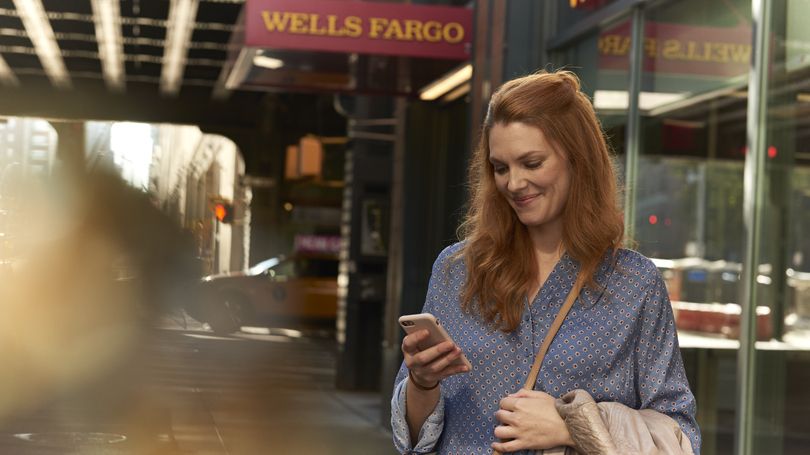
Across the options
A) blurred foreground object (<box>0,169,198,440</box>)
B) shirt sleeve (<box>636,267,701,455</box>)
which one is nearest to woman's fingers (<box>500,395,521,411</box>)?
shirt sleeve (<box>636,267,701,455</box>)

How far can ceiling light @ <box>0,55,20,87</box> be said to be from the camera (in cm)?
2530

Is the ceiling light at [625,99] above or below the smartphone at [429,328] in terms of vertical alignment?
above

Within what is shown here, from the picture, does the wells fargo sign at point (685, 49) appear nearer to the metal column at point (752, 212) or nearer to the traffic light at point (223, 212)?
the metal column at point (752, 212)

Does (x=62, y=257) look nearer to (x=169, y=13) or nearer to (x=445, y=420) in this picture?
(x=169, y=13)

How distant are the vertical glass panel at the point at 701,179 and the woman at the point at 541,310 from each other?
3.25m

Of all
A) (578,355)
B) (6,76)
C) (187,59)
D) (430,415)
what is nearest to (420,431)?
(430,415)

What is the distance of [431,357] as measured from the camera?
2.52 meters

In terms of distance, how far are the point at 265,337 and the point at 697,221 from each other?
14.4 meters

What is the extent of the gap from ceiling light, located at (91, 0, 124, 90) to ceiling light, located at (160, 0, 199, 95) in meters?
0.77

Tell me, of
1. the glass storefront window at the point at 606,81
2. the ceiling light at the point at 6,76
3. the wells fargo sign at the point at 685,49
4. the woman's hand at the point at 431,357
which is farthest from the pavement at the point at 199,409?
the ceiling light at the point at 6,76

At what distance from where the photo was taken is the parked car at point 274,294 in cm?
1767

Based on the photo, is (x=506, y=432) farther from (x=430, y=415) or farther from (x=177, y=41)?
(x=177, y=41)

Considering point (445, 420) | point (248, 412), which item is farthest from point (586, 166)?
point (248, 412)

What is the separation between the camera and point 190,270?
16.9 meters
